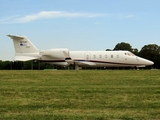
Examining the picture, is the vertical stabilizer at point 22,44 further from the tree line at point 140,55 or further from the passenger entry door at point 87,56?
the tree line at point 140,55

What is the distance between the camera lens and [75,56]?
43.2 metres

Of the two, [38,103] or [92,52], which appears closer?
[38,103]

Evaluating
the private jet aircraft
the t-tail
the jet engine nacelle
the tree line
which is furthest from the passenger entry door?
the tree line

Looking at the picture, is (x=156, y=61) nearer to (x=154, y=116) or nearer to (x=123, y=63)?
(x=123, y=63)

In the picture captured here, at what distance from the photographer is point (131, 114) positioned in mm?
6973

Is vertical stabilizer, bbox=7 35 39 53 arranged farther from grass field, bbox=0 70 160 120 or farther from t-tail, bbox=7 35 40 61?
grass field, bbox=0 70 160 120

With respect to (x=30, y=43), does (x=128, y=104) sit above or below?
below

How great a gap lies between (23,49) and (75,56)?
7.38 meters

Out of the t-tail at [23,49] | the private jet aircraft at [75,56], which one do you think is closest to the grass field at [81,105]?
the private jet aircraft at [75,56]

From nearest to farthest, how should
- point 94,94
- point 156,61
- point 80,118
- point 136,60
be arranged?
point 80,118 → point 94,94 → point 136,60 → point 156,61

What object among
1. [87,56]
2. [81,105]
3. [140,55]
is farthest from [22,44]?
[140,55]

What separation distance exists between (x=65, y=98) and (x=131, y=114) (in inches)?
111

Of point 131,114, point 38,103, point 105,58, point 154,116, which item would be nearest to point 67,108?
point 38,103

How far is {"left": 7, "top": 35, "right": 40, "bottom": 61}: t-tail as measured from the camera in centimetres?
4253
